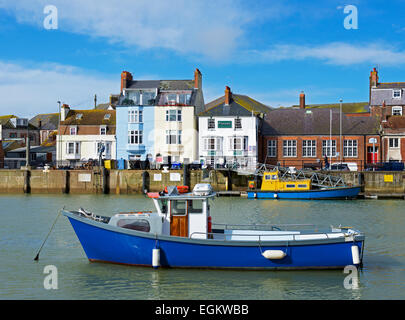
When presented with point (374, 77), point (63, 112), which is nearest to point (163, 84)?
point (63, 112)

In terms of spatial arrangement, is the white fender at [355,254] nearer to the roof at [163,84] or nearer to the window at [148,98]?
the window at [148,98]

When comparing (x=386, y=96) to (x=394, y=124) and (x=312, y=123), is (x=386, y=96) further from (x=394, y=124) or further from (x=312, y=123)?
(x=312, y=123)

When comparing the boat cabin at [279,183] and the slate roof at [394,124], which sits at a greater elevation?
the slate roof at [394,124]

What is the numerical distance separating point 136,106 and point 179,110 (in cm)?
565

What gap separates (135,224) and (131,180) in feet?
116

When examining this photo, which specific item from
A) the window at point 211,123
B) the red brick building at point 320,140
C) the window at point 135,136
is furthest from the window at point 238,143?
the window at point 135,136

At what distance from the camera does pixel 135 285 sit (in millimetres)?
16656

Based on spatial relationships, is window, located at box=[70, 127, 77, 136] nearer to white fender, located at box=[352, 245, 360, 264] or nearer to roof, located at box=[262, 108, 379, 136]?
roof, located at box=[262, 108, 379, 136]

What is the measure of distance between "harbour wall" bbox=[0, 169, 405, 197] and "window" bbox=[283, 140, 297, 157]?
1002 centimetres

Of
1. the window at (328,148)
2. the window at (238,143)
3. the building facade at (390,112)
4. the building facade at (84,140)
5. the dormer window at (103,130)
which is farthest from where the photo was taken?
the dormer window at (103,130)

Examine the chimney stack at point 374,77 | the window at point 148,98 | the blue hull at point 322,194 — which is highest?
the chimney stack at point 374,77

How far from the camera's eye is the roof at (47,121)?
338ft

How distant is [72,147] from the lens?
66.9 m

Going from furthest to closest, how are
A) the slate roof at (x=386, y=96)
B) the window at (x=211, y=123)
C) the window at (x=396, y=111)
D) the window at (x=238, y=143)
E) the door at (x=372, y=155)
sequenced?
1. the slate roof at (x=386, y=96)
2. the window at (x=396, y=111)
3. the window at (x=211, y=123)
4. the door at (x=372, y=155)
5. the window at (x=238, y=143)
